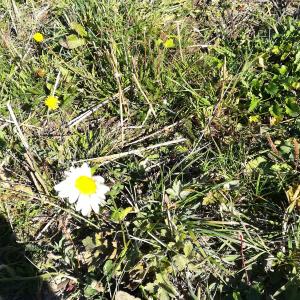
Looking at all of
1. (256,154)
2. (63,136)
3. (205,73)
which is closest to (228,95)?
(205,73)

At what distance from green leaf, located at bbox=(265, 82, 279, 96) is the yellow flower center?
1068 millimetres

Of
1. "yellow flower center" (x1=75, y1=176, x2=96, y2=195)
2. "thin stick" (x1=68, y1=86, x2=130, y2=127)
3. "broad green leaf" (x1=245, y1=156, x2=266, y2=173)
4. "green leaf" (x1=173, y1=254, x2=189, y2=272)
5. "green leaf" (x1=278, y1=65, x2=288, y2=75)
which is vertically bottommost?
"green leaf" (x1=173, y1=254, x2=189, y2=272)

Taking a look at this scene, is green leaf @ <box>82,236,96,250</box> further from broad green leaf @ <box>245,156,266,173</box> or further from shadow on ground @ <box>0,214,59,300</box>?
broad green leaf @ <box>245,156,266,173</box>

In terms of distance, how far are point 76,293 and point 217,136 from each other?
104cm

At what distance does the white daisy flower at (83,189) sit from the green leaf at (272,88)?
1.04 metres

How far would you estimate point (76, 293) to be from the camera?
73.5 inches

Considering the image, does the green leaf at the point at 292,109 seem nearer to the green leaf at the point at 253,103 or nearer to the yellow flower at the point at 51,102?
the green leaf at the point at 253,103

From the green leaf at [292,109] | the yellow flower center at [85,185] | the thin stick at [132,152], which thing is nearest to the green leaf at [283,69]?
the green leaf at [292,109]

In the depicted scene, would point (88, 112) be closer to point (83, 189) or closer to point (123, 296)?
point (83, 189)

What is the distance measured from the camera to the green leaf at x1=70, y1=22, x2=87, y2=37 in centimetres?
251

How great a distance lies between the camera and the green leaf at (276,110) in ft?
7.19

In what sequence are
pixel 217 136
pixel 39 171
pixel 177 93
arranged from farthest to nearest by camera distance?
pixel 177 93, pixel 217 136, pixel 39 171

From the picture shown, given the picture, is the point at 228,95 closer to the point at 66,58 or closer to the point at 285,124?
A: the point at 285,124

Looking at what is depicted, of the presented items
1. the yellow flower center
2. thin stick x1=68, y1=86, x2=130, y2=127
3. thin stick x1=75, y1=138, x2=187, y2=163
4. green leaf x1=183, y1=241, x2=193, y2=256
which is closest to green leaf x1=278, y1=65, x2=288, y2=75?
thin stick x1=75, y1=138, x2=187, y2=163
